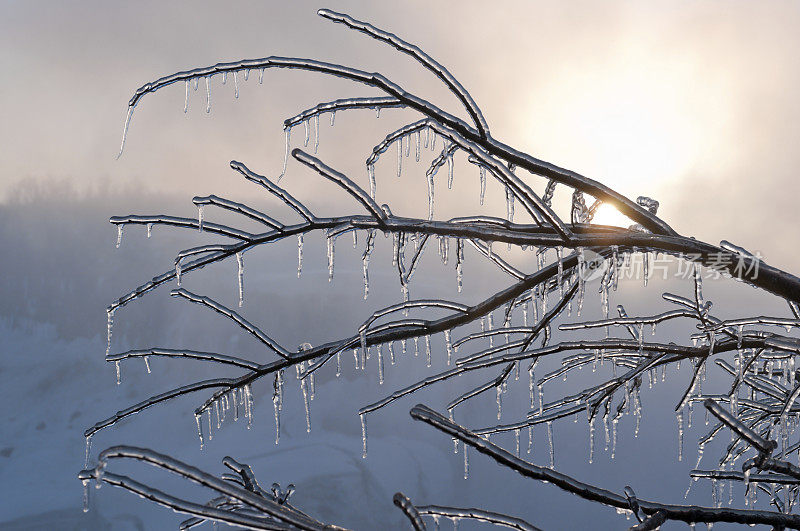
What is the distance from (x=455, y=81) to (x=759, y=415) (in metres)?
4.25

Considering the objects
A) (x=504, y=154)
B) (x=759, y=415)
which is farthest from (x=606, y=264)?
(x=759, y=415)

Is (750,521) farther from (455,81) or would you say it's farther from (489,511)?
(455,81)

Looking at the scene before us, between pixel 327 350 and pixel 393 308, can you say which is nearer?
pixel 393 308

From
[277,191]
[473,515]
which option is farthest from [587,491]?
[277,191]

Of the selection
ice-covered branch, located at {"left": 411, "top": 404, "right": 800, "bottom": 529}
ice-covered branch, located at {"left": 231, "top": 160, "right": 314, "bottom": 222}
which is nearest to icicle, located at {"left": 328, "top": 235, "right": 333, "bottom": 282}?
ice-covered branch, located at {"left": 231, "top": 160, "right": 314, "bottom": 222}

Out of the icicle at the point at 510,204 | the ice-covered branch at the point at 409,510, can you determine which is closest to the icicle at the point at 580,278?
the icicle at the point at 510,204

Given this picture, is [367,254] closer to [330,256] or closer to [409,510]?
[330,256]

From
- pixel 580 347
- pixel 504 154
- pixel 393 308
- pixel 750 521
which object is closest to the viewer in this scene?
pixel 750 521

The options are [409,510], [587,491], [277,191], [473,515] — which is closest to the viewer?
[409,510]

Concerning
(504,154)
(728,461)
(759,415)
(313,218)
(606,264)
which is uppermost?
(504,154)

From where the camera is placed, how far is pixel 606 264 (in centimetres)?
269

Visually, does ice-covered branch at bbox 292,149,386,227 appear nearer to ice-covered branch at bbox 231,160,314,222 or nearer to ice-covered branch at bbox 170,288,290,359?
ice-covered branch at bbox 231,160,314,222

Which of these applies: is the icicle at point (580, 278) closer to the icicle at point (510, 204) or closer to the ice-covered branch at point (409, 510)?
the icicle at point (510, 204)

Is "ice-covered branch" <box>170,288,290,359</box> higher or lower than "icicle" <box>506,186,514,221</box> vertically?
lower
